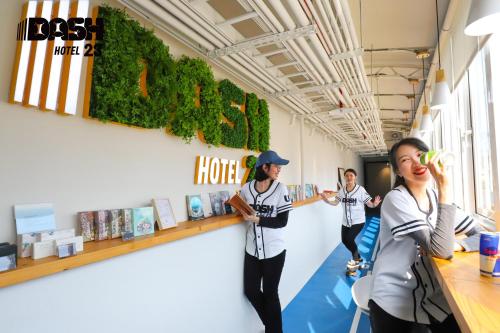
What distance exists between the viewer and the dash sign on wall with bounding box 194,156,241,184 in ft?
9.05

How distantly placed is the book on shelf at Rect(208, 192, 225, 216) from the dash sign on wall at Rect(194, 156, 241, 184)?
0.43 ft

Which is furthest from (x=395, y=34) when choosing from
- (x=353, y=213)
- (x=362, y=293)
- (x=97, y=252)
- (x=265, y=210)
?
(x=97, y=252)

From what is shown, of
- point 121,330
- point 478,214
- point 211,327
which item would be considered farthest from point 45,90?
point 478,214

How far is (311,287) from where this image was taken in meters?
4.66

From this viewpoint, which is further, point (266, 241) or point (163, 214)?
point (266, 241)

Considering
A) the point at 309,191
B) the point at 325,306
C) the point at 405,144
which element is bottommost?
the point at 325,306

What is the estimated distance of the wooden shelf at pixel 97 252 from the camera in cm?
119

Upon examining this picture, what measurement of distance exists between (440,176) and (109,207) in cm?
187

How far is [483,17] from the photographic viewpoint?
122 centimetres

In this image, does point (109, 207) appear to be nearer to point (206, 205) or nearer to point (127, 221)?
point (127, 221)

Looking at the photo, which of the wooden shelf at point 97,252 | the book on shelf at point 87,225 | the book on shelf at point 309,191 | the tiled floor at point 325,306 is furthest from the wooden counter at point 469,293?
the book on shelf at point 309,191

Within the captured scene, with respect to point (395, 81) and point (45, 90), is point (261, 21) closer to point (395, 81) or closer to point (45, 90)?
point (45, 90)

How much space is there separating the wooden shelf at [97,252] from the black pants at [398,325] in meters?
1.30

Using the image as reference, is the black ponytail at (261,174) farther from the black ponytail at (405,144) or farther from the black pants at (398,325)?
the black pants at (398,325)
